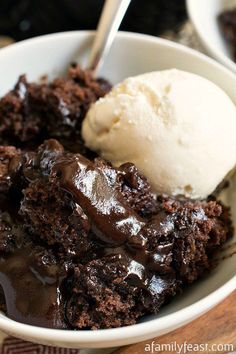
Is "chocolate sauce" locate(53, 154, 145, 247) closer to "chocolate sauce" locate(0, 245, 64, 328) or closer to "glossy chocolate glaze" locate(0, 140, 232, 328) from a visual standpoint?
"glossy chocolate glaze" locate(0, 140, 232, 328)

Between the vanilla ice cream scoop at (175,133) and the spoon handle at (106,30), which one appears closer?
the vanilla ice cream scoop at (175,133)

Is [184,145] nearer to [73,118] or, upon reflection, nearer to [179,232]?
[179,232]

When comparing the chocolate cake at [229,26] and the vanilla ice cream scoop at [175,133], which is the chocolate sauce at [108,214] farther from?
the chocolate cake at [229,26]

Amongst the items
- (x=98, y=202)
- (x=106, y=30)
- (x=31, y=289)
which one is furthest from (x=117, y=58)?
(x=31, y=289)

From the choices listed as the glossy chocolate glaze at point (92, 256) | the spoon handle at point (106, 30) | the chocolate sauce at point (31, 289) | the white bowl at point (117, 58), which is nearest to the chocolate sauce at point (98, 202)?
the glossy chocolate glaze at point (92, 256)

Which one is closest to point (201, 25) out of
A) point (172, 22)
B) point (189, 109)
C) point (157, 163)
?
point (172, 22)

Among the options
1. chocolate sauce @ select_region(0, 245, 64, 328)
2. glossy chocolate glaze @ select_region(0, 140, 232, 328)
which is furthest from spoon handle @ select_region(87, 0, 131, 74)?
chocolate sauce @ select_region(0, 245, 64, 328)

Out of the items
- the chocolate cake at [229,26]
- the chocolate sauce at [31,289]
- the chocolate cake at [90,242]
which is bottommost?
the chocolate sauce at [31,289]
